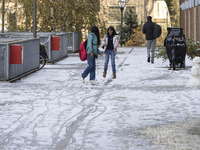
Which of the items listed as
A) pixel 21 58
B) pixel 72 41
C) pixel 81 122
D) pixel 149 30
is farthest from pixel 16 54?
pixel 72 41

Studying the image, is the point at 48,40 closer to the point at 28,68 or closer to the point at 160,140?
the point at 28,68

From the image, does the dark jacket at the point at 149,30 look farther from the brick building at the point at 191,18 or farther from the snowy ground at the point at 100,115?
the brick building at the point at 191,18

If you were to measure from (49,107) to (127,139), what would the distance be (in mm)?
3786

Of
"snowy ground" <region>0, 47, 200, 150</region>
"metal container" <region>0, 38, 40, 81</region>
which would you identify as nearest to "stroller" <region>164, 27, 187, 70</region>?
"snowy ground" <region>0, 47, 200, 150</region>

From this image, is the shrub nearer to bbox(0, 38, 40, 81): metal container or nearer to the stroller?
the stroller

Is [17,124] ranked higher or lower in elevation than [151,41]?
lower

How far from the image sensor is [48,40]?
2641cm

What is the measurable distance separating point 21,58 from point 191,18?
26.5m

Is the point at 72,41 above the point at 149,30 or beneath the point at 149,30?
beneath

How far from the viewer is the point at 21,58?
17.8m

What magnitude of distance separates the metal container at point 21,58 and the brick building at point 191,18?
51.3 feet

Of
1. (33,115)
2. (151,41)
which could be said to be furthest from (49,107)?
(151,41)

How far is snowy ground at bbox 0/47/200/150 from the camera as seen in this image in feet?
26.7

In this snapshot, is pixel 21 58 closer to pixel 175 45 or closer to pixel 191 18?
pixel 175 45
